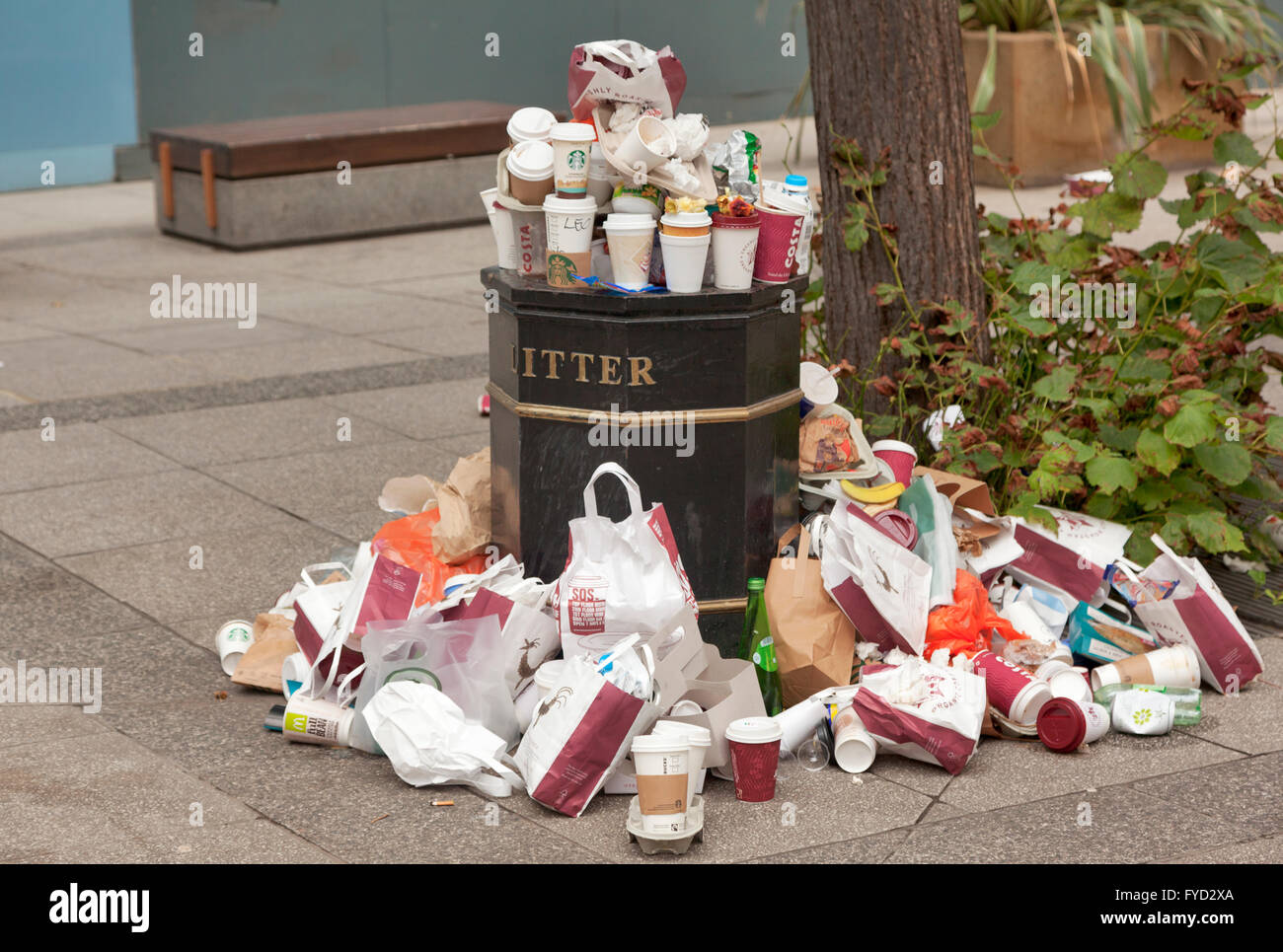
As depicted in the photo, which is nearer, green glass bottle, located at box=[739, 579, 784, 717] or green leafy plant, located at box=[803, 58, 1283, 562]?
green glass bottle, located at box=[739, 579, 784, 717]

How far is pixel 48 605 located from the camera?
5.18 m

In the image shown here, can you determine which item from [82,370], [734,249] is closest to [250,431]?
[82,370]

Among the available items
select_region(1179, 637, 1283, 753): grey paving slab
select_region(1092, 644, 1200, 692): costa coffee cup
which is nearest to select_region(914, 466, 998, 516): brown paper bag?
select_region(1092, 644, 1200, 692): costa coffee cup

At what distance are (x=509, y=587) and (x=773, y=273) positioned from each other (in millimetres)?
1103

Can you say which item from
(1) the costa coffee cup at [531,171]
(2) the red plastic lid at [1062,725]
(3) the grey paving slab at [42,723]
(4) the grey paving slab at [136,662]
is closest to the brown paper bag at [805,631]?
(2) the red plastic lid at [1062,725]

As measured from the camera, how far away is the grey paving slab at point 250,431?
699cm

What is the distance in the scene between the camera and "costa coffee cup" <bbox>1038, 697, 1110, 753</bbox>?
398cm

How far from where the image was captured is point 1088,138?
44.3 ft

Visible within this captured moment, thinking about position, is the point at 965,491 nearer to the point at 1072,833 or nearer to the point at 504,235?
the point at 1072,833

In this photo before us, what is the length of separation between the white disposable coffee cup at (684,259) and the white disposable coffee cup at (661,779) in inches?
49.3

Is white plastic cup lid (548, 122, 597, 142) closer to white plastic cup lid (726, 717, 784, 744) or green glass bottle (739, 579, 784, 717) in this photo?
green glass bottle (739, 579, 784, 717)

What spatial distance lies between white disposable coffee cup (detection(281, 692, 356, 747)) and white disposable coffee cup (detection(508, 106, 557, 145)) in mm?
1580

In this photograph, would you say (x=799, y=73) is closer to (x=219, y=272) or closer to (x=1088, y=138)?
(x=1088, y=138)

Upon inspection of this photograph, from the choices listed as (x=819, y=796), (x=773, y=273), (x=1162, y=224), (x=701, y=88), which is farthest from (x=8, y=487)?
(x=701, y=88)
